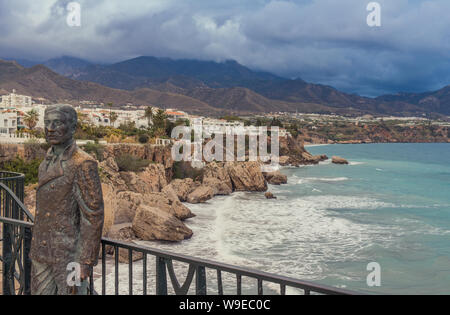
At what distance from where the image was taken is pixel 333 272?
52.5 ft

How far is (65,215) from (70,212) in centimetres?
4

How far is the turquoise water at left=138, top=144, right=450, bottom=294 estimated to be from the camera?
52.8ft

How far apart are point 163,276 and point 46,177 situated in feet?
3.86

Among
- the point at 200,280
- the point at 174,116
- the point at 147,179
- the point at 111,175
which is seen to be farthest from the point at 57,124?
the point at 174,116

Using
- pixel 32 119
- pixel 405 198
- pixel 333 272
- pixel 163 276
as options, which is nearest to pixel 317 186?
pixel 405 198

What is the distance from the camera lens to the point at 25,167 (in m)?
22.2

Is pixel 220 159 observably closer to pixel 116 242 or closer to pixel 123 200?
pixel 123 200

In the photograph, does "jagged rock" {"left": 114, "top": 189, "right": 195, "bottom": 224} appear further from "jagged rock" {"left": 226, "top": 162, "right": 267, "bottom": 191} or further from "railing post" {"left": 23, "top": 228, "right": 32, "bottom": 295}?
"railing post" {"left": 23, "top": 228, "right": 32, "bottom": 295}

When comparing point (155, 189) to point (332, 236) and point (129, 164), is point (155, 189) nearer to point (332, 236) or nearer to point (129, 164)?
point (129, 164)

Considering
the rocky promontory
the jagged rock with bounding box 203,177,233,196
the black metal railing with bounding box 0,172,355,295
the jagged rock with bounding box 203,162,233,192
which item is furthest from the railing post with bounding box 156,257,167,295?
the jagged rock with bounding box 203,162,233,192

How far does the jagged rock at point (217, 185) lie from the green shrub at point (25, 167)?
1344cm

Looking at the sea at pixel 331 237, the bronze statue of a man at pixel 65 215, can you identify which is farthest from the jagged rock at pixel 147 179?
the bronze statue of a man at pixel 65 215

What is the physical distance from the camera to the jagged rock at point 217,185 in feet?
106

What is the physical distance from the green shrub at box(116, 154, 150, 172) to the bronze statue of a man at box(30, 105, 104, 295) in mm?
25971
